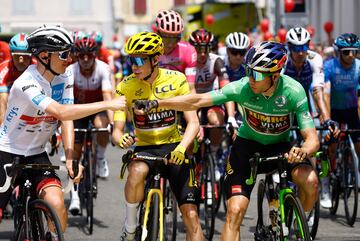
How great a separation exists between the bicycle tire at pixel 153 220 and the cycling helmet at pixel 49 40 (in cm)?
128

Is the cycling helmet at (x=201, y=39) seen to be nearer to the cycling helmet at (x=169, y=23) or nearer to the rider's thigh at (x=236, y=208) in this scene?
the cycling helmet at (x=169, y=23)

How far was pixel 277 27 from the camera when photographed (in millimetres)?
21938

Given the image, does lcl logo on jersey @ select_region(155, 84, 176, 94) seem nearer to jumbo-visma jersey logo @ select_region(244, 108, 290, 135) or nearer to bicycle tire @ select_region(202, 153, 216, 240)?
jumbo-visma jersey logo @ select_region(244, 108, 290, 135)

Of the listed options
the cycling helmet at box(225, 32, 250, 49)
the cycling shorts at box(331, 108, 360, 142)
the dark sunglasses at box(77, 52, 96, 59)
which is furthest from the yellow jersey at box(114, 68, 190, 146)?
the cycling shorts at box(331, 108, 360, 142)

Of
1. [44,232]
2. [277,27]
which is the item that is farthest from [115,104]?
[277,27]

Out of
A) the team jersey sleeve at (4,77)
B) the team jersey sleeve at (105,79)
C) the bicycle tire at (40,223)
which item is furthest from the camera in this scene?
the team jersey sleeve at (105,79)

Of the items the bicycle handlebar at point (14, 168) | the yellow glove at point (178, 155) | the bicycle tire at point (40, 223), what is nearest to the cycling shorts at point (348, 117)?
the yellow glove at point (178, 155)

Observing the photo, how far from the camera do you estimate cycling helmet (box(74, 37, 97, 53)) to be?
1171 cm

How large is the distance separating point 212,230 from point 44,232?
3214 millimetres

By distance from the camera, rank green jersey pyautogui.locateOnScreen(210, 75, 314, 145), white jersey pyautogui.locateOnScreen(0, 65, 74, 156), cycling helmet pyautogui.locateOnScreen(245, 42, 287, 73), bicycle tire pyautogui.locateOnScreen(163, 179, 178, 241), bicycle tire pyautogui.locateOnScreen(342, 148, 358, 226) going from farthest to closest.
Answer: bicycle tire pyautogui.locateOnScreen(342, 148, 358, 226) < bicycle tire pyautogui.locateOnScreen(163, 179, 178, 241) < green jersey pyautogui.locateOnScreen(210, 75, 314, 145) < cycling helmet pyautogui.locateOnScreen(245, 42, 287, 73) < white jersey pyautogui.locateOnScreen(0, 65, 74, 156)

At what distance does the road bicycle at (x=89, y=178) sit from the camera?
11.0 meters

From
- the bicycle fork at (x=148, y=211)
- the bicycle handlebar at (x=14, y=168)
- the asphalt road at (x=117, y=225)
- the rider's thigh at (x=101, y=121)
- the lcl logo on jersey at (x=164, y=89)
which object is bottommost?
the asphalt road at (x=117, y=225)

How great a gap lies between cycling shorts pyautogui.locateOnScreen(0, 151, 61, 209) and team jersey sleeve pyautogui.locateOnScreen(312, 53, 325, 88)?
444 cm

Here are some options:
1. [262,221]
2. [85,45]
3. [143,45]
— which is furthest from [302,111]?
[85,45]
